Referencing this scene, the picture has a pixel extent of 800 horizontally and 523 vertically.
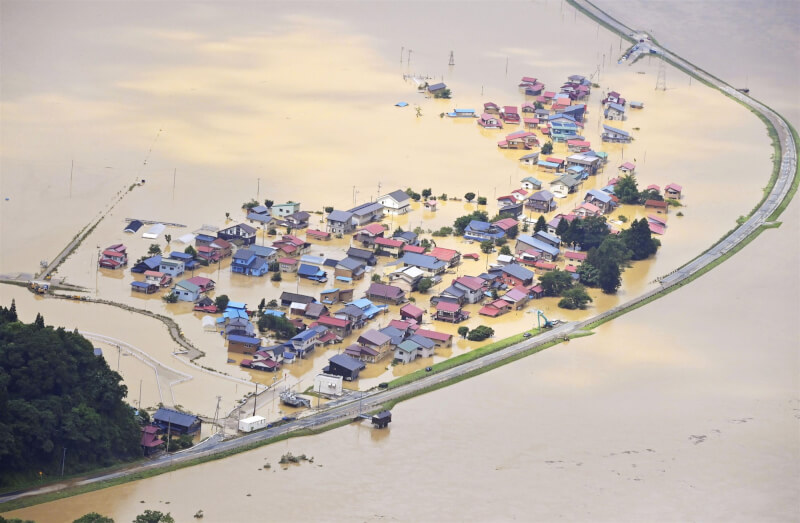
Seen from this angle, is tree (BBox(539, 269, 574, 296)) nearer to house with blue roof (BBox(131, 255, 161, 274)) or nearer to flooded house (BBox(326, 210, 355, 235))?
flooded house (BBox(326, 210, 355, 235))

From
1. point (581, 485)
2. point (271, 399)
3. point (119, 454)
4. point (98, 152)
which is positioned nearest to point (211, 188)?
point (98, 152)

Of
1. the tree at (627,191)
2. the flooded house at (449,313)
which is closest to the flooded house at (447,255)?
the flooded house at (449,313)

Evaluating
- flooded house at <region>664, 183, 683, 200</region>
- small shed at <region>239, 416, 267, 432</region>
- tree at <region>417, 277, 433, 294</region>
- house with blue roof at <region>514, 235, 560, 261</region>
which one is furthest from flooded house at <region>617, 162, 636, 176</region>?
small shed at <region>239, 416, 267, 432</region>

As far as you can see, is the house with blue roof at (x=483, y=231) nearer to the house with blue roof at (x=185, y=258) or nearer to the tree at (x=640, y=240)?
the tree at (x=640, y=240)

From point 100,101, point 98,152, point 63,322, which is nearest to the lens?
point 63,322

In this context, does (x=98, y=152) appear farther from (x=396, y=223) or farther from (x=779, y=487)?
(x=779, y=487)

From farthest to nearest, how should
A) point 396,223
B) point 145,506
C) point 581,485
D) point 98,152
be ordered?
1. point 98,152
2. point 396,223
3. point 581,485
4. point 145,506

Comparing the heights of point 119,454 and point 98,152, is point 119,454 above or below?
below
